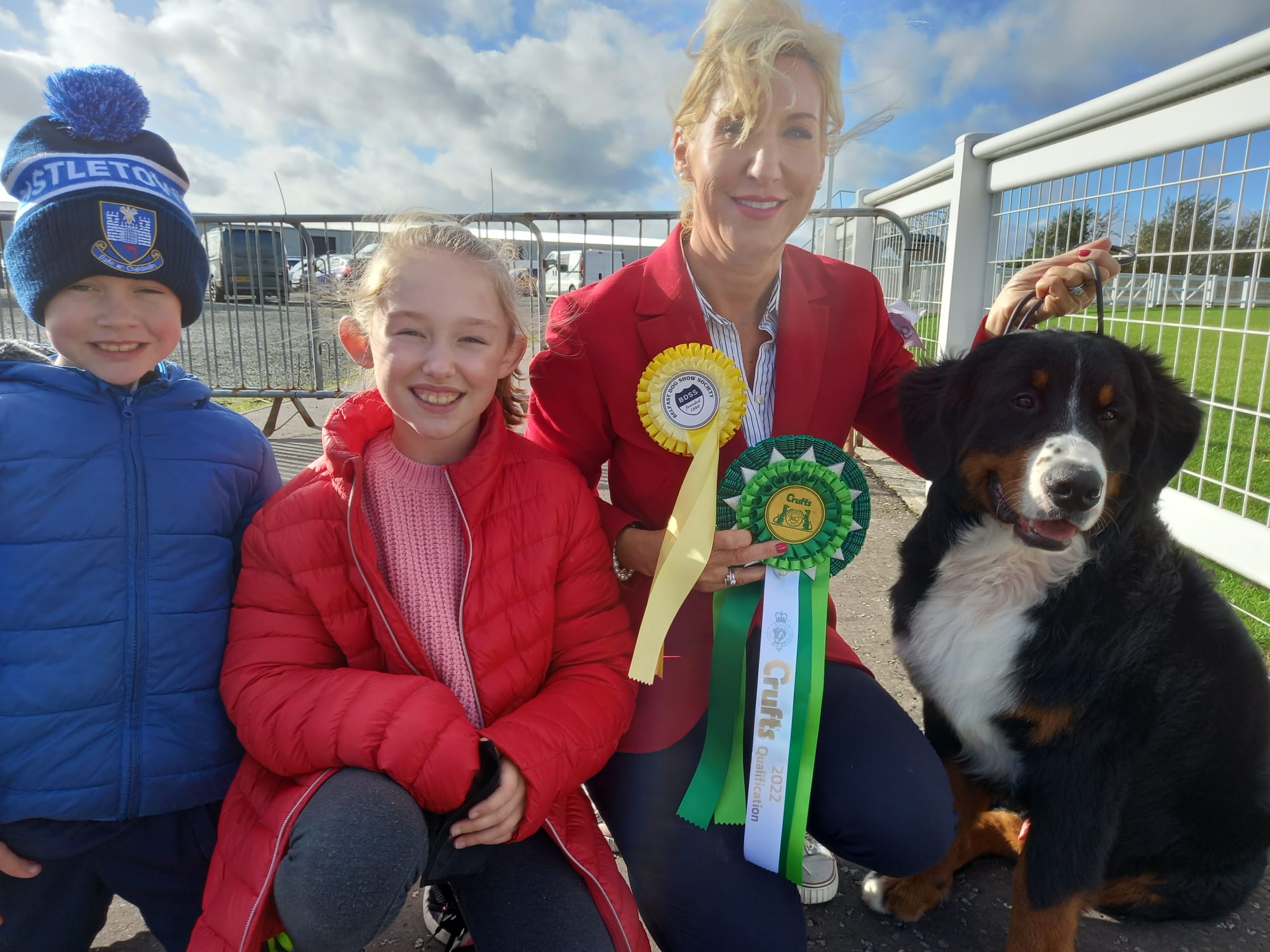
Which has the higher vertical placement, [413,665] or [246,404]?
[246,404]

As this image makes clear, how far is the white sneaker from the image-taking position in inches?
76.2

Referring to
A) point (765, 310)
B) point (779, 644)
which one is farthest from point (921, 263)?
point (779, 644)

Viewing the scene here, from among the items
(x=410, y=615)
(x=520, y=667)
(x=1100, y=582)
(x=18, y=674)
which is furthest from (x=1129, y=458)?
(x=18, y=674)

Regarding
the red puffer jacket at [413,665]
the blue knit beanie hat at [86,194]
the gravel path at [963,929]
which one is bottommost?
the gravel path at [963,929]

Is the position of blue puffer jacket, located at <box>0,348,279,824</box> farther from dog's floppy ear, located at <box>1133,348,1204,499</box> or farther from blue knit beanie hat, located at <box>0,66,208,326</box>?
dog's floppy ear, located at <box>1133,348,1204,499</box>

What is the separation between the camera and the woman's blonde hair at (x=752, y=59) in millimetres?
1739

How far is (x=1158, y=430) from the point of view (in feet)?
5.65

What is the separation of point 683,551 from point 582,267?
22.3 feet

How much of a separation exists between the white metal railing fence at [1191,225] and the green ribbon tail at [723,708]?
185 centimetres

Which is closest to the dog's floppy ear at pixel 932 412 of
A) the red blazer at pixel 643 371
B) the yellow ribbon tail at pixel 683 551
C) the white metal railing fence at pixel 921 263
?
the red blazer at pixel 643 371

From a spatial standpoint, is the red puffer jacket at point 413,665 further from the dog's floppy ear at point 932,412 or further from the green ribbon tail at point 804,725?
the dog's floppy ear at point 932,412

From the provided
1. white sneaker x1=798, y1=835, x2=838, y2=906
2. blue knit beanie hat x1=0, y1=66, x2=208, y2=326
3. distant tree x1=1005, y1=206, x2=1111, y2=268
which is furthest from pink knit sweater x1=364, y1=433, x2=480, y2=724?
distant tree x1=1005, y1=206, x2=1111, y2=268

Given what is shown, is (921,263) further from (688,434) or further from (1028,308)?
(688,434)

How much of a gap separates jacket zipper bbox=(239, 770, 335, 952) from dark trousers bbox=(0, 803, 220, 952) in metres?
0.33
